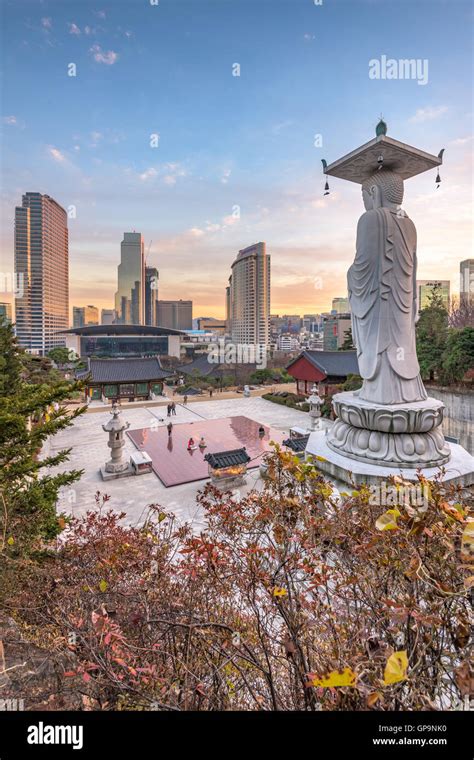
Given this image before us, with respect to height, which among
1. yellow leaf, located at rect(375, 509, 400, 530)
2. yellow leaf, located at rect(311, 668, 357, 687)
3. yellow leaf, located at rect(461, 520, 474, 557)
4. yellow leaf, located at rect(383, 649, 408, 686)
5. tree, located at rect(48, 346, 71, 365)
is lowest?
yellow leaf, located at rect(311, 668, 357, 687)

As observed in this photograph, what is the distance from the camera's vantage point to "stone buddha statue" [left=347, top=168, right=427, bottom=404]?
5977 millimetres

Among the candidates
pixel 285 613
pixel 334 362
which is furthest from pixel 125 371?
pixel 285 613

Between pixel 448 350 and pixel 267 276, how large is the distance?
51.6 m

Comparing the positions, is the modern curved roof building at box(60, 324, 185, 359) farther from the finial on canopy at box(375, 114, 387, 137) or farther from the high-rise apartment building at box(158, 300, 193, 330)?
the high-rise apartment building at box(158, 300, 193, 330)

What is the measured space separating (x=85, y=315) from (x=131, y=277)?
20.1m

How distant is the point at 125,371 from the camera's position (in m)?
25.4

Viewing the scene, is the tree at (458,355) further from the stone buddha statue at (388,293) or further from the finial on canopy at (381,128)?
the finial on canopy at (381,128)

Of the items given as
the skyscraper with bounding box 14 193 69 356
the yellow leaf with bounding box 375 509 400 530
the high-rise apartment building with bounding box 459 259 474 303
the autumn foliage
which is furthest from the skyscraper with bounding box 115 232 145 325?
the yellow leaf with bounding box 375 509 400 530

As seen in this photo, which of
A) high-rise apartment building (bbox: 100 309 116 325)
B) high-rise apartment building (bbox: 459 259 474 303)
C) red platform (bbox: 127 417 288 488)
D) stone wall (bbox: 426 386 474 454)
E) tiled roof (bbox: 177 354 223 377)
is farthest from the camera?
high-rise apartment building (bbox: 100 309 116 325)

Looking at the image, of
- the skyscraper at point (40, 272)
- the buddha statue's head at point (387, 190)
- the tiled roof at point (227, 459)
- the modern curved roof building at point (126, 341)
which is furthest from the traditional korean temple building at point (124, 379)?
the skyscraper at point (40, 272)

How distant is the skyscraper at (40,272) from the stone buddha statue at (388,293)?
2069 inches

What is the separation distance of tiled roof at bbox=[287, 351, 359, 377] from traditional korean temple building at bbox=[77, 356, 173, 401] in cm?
1154

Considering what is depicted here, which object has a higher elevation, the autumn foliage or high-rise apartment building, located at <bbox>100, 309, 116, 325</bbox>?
high-rise apartment building, located at <bbox>100, 309, 116, 325</bbox>

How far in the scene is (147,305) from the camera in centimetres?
9825
